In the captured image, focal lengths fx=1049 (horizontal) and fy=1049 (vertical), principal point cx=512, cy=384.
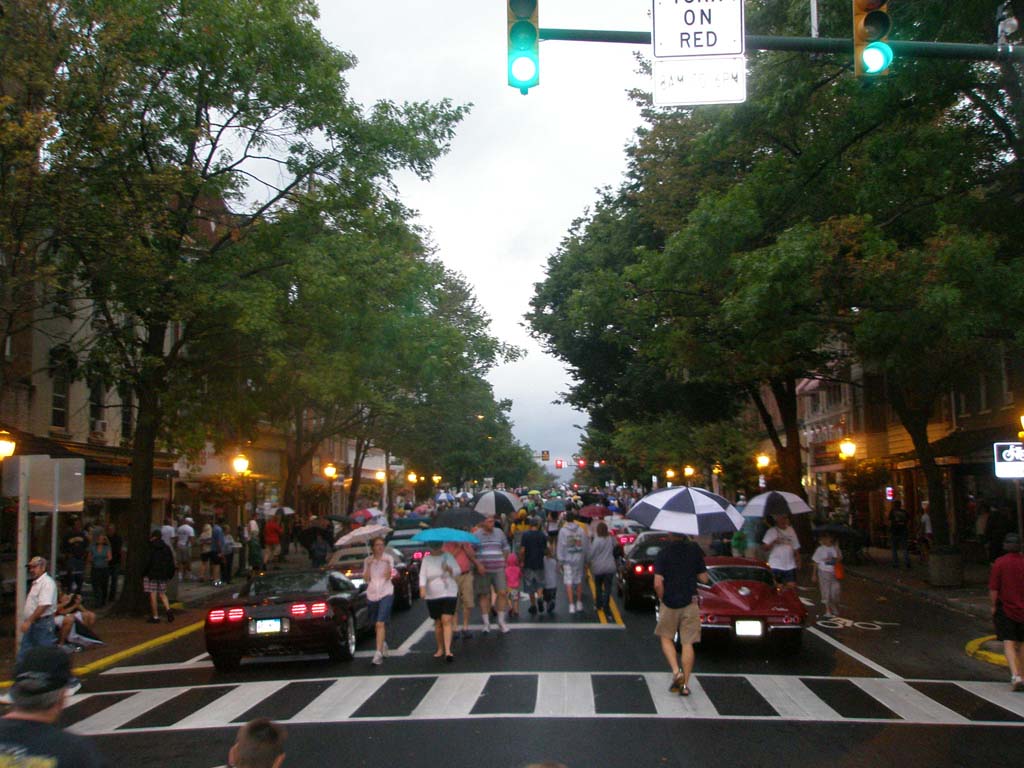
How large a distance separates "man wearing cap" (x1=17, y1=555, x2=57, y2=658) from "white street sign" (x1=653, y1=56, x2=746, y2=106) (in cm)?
979

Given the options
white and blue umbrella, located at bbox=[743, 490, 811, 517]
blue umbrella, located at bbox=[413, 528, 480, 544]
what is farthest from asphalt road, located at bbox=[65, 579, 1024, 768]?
white and blue umbrella, located at bbox=[743, 490, 811, 517]

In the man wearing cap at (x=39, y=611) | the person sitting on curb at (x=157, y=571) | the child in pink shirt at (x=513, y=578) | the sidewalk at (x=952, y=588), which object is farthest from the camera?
the person sitting on curb at (x=157, y=571)

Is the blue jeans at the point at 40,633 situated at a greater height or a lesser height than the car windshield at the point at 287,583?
lesser

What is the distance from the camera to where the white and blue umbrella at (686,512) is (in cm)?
1557

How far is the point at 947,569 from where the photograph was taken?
23.2m

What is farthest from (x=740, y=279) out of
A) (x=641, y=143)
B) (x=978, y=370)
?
(x=641, y=143)

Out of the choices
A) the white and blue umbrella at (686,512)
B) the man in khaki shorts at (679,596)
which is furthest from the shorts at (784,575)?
the man in khaki shorts at (679,596)

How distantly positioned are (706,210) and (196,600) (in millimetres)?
14395

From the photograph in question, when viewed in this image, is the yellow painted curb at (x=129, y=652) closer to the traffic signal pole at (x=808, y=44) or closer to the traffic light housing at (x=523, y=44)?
the traffic light housing at (x=523, y=44)

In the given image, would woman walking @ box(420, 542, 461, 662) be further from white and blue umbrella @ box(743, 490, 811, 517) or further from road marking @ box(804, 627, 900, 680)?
white and blue umbrella @ box(743, 490, 811, 517)

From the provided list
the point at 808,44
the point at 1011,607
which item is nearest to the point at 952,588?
the point at 1011,607

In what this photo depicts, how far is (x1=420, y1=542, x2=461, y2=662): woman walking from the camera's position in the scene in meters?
14.3

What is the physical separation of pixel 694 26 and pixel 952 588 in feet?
60.8

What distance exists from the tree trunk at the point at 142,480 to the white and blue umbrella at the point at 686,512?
33.8 feet
